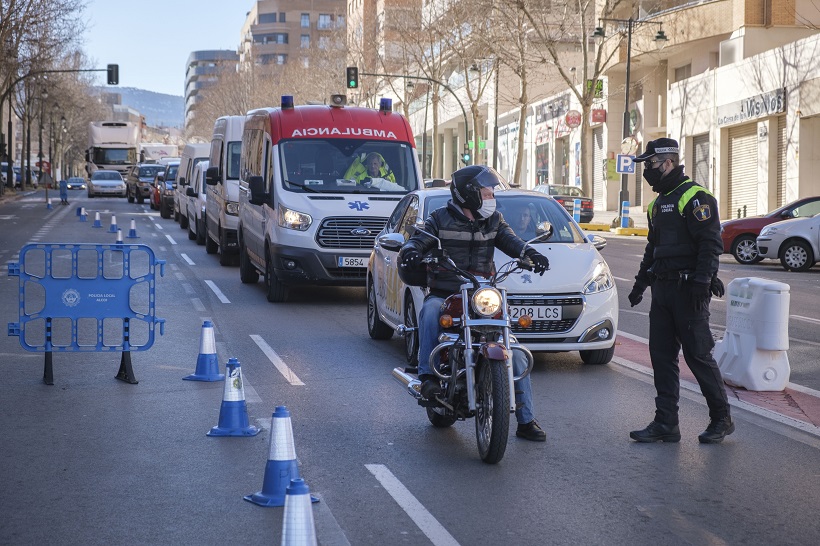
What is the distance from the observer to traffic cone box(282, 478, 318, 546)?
4289 mm

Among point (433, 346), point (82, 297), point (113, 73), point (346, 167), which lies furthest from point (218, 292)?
point (113, 73)

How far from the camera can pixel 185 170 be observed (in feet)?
111

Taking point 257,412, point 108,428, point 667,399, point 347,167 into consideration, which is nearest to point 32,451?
point 108,428

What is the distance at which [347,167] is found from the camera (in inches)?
679

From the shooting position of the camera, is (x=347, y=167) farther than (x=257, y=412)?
Yes

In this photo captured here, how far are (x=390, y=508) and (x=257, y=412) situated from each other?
281 centimetres

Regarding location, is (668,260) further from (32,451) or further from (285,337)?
(285,337)

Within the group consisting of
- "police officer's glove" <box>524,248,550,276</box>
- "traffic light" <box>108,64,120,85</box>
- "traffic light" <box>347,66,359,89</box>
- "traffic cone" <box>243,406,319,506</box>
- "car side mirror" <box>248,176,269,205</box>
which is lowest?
"traffic cone" <box>243,406,319,506</box>

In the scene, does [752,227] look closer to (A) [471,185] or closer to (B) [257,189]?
(B) [257,189]

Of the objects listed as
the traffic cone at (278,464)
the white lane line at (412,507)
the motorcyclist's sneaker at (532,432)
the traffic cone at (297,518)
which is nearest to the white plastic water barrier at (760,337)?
the motorcyclist's sneaker at (532,432)

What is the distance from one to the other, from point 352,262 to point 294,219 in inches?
37.7

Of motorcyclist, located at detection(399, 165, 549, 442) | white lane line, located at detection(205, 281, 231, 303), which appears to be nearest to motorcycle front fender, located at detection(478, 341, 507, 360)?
motorcyclist, located at detection(399, 165, 549, 442)

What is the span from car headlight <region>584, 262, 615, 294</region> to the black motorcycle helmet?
3.46 meters

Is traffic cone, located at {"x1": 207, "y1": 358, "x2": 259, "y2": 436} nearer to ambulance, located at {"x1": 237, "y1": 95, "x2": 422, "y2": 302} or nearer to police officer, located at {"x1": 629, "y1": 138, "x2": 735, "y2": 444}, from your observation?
police officer, located at {"x1": 629, "y1": 138, "x2": 735, "y2": 444}
